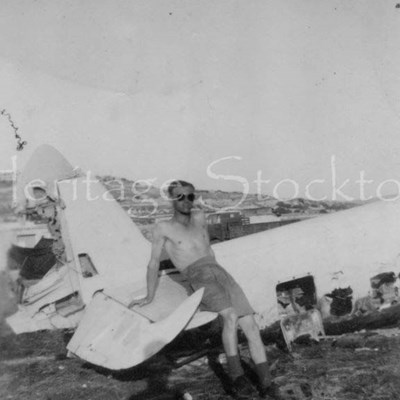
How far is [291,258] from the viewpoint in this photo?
16.8 ft

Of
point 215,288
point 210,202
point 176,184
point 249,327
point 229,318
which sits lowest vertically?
point 249,327

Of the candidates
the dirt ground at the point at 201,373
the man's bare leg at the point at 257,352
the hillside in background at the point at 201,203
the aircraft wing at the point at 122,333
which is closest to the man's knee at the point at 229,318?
the man's bare leg at the point at 257,352

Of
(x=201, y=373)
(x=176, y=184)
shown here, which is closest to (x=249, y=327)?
(x=201, y=373)

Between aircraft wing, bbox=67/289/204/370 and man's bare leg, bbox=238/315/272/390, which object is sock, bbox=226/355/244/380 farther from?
aircraft wing, bbox=67/289/204/370

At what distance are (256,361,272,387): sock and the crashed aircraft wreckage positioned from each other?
1.03 m

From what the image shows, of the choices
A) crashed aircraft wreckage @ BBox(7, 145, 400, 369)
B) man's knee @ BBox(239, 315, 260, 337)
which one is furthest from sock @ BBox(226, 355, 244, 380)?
crashed aircraft wreckage @ BBox(7, 145, 400, 369)

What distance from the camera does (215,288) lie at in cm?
417

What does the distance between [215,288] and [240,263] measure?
3.27 ft

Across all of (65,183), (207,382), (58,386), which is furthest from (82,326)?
(65,183)

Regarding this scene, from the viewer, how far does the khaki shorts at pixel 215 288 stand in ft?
13.6

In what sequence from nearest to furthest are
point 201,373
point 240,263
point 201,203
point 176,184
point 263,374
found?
point 263,374, point 176,184, point 201,373, point 240,263, point 201,203

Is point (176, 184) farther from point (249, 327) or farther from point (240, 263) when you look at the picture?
point (249, 327)

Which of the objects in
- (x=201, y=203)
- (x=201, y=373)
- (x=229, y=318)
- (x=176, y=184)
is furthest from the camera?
(x=201, y=203)

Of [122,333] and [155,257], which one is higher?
[155,257]
